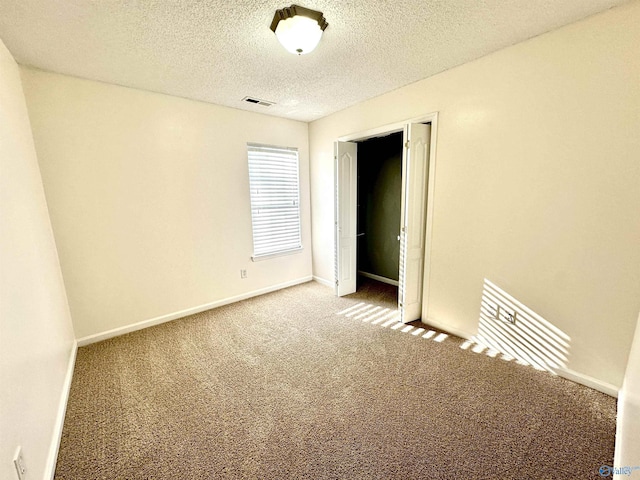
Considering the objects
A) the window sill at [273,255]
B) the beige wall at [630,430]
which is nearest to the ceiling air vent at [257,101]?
the window sill at [273,255]

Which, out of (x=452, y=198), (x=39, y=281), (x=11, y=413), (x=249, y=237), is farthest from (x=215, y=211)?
(x=452, y=198)

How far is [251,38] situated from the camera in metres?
1.86

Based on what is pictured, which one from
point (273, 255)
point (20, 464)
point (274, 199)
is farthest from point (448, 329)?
point (20, 464)

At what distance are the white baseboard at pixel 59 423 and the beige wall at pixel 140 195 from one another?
54 cm

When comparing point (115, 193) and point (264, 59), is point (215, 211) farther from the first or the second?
point (264, 59)

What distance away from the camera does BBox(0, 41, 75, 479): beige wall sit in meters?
1.17

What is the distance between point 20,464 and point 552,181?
11.0 ft

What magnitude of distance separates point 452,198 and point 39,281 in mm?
3306

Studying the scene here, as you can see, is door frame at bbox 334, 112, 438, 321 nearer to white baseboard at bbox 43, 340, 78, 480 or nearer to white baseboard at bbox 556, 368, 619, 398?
white baseboard at bbox 556, 368, 619, 398

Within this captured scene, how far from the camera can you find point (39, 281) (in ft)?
5.76

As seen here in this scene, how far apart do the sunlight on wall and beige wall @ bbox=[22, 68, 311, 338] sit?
9.24 feet

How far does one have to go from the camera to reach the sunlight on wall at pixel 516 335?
2029mm

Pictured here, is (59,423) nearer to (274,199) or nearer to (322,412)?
(322,412)

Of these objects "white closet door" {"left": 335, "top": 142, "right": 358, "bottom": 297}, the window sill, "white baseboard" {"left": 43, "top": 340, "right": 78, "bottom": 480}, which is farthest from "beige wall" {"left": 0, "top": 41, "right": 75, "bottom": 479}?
"white closet door" {"left": 335, "top": 142, "right": 358, "bottom": 297}
